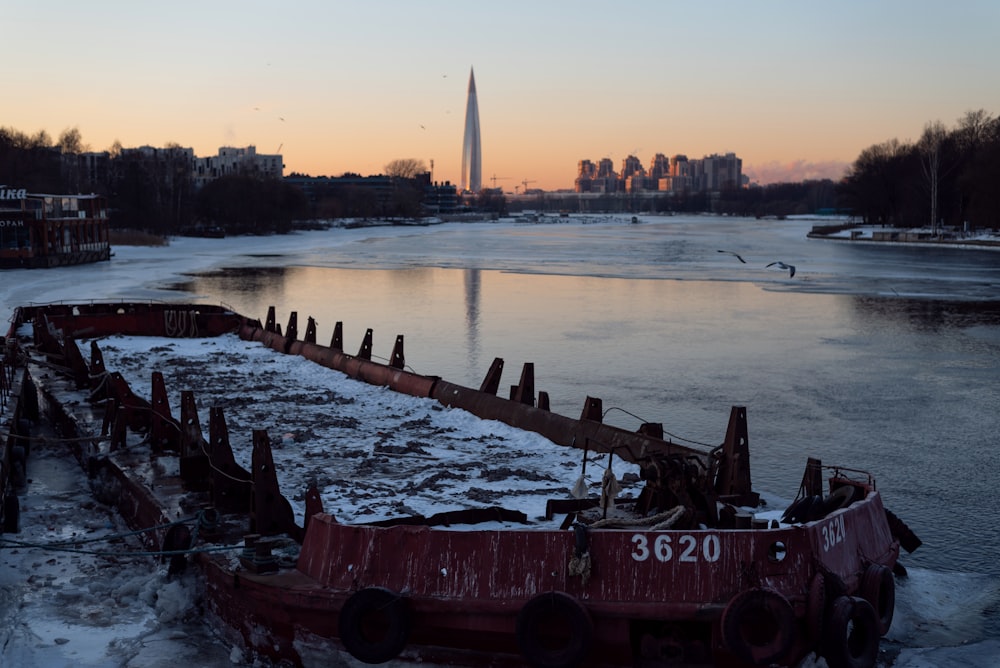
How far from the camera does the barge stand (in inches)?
1928

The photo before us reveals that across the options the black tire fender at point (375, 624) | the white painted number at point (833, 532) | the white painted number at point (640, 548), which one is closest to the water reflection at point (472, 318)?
the black tire fender at point (375, 624)

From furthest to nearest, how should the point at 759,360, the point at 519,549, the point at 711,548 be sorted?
the point at 759,360
the point at 519,549
the point at 711,548

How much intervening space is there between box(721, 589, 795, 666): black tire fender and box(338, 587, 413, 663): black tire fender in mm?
2192

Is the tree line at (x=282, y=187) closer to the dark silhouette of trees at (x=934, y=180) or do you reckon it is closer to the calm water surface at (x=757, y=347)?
the dark silhouette of trees at (x=934, y=180)

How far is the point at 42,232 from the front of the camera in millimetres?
50406

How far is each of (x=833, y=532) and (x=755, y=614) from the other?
0.92m

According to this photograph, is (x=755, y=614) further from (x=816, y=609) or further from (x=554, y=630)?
(x=554, y=630)

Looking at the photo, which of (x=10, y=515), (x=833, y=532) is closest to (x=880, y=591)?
(x=833, y=532)

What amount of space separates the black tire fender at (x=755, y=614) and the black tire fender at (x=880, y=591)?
95cm

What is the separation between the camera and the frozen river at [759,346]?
11.3 meters

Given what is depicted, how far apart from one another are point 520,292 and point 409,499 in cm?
2774

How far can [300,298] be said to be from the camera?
36.0m

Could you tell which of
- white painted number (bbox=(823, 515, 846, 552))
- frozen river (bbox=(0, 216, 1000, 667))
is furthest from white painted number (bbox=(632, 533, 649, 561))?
frozen river (bbox=(0, 216, 1000, 667))

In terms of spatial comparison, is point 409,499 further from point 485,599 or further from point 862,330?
point 862,330
